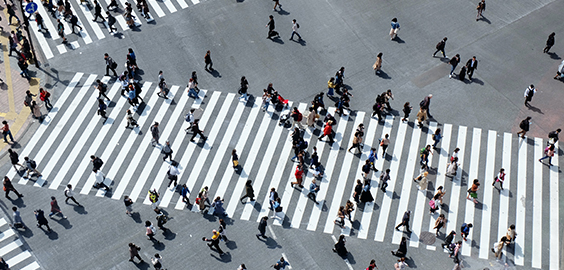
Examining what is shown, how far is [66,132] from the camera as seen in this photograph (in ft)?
109

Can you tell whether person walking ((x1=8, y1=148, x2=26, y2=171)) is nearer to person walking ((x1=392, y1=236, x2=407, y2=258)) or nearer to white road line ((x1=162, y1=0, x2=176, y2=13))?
white road line ((x1=162, y1=0, x2=176, y2=13))

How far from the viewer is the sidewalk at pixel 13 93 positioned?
3350 centimetres

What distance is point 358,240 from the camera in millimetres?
28188

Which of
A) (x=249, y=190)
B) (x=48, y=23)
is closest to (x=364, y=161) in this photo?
(x=249, y=190)

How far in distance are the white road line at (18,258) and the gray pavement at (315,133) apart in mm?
525

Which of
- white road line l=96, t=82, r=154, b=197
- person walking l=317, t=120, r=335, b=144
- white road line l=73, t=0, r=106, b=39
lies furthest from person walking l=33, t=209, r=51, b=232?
white road line l=73, t=0, r=106, b=39

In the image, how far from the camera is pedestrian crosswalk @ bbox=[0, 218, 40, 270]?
88.9 ft

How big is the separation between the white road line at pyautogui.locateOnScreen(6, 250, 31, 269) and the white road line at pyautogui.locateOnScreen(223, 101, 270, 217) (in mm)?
9645

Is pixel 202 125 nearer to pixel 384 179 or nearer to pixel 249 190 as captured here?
pixel 249 190

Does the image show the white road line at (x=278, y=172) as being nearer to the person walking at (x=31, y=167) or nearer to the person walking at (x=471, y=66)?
the person walking at (x=31, y=167)

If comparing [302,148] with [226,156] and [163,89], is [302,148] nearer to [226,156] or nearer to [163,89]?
[226,156]

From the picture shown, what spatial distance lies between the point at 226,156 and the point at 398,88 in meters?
11.8

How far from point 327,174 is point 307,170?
110 cm

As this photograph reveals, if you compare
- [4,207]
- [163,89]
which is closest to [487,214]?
[163,89]
